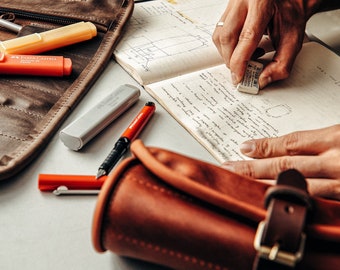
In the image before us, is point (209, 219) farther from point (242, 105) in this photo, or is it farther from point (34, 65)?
point (34, 65)

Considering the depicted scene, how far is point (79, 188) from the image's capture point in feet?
Answer: 2.05

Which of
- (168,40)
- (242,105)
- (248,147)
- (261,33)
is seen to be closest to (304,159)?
(248,147)

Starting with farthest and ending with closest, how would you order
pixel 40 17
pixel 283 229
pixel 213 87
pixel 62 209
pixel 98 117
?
1. pixel 40 17
2. pixel 213 87
3. pixel 98 117
4. pixel 62 209
5. pixel 283 229

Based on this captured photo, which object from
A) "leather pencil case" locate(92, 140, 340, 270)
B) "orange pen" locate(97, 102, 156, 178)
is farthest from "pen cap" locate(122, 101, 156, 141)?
"leather pencil case" locate(92, 140, 340, 270)

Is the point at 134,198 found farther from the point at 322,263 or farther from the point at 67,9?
the point at 67,9

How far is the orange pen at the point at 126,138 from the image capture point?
0.65 meters

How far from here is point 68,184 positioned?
0.62m

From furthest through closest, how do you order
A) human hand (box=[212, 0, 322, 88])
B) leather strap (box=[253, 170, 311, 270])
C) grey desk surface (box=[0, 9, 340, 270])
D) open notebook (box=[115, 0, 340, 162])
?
human hand (box=[212, 0, 322, 88])
open notebook (box=[115, 0, 340, 162])
grey desk surface (box=[0, 9, 340, 270])
leather strap (box=[253, 170, 311, 270])

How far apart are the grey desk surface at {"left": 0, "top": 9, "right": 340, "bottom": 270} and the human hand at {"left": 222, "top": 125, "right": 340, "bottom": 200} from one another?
7 cm

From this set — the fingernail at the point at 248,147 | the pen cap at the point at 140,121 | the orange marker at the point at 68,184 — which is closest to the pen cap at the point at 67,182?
the orange marker at the point at 68,184

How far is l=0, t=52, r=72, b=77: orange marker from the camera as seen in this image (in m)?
0.80

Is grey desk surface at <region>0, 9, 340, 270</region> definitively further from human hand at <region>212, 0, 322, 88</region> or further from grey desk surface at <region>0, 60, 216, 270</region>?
human hand at <region>212, 0, 322, 88</region>

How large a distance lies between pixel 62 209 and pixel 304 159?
343 mm

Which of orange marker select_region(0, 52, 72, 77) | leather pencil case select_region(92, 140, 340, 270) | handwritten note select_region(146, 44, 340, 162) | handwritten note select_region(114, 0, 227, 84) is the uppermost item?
leather pencil case select_region(92, 140, 340, 270)
